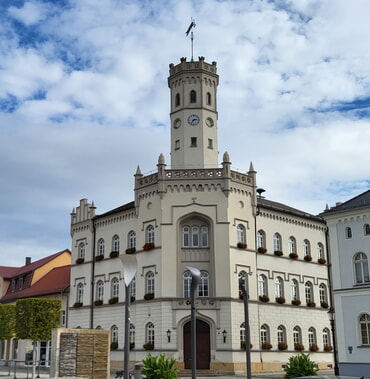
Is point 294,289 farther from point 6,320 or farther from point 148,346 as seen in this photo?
point 6,320

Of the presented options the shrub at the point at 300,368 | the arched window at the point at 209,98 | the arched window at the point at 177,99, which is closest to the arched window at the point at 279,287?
the arched window at the point at 209,98

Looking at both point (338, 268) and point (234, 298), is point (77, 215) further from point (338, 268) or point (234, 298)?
point (338, 268)

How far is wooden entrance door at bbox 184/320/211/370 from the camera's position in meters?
39.7

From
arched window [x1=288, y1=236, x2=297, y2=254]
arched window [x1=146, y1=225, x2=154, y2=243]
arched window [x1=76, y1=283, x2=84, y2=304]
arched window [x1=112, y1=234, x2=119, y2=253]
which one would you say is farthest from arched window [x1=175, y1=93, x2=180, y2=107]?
arched window [x1=76, y1=283, x2=84, y2=304]

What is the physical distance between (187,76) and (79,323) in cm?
2295

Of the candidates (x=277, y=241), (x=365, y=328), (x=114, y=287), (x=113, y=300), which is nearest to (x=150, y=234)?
(x=114, y=287)

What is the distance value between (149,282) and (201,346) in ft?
20.4

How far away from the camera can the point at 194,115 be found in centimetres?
4662

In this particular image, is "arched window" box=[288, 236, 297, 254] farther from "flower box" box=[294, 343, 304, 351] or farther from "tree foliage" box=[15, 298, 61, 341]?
"tree foliage" box=[15, 298, 61, 341]

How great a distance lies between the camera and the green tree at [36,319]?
37281mm

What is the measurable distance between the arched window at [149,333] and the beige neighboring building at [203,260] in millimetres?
74

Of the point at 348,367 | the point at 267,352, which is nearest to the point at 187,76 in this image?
the point at 267,352

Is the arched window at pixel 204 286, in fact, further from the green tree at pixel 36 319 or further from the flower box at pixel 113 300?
the green tree at pixel 36 319

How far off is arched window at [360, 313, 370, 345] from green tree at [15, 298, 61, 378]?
19.5m
